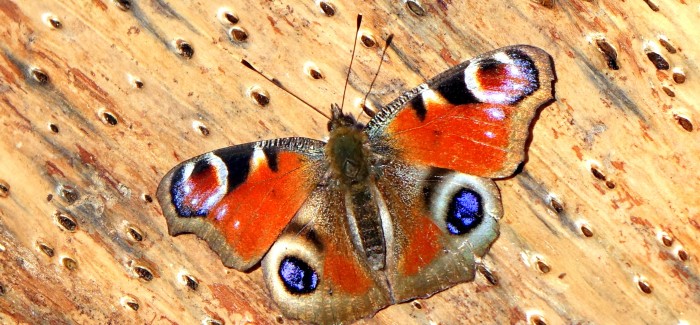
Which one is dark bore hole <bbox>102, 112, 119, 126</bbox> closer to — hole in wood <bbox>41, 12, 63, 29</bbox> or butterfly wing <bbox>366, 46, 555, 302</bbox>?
hole in wood <bbox>41, 12, 63, 29</bbox>

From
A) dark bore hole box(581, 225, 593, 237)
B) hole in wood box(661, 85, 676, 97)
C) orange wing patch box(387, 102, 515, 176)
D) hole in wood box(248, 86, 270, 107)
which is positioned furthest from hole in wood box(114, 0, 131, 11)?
hole in wood box(661, 85, 676, 97)

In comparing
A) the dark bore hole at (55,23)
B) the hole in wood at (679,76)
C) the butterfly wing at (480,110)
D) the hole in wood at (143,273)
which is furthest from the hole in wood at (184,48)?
the hole in wood at (679,76)

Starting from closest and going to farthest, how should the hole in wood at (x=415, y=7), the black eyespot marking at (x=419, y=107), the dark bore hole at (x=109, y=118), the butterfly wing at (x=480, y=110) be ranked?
the butterfly wing at (x=480, y=110) < the black eyespot marking at (x=419, y=107) < the hole in wood at (x=415, y=7) < the dark bore hole at (x=109, y=118)

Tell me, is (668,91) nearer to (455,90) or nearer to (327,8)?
(455,90)

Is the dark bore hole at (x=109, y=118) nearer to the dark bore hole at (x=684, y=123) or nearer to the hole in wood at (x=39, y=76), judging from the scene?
the hole in wood at (x=39, y=76)

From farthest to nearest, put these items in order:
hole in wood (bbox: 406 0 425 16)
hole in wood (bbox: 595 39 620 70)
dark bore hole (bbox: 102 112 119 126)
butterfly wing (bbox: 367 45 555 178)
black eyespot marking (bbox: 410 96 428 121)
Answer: dark bore hole (bbox: 102 112 119 126) → hole in wood (bbox: 406 0 425 16) → hole in wood (bbox: 595 39 620 70) → black eyespot marking (bbox: 410 96 428 121) → butterfly wing (bbox: 367 45 555 178)

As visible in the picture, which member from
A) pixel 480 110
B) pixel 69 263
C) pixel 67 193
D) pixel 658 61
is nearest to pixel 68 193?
pixel 67 193

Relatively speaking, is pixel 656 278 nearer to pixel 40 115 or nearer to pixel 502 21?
pixel 502 21
